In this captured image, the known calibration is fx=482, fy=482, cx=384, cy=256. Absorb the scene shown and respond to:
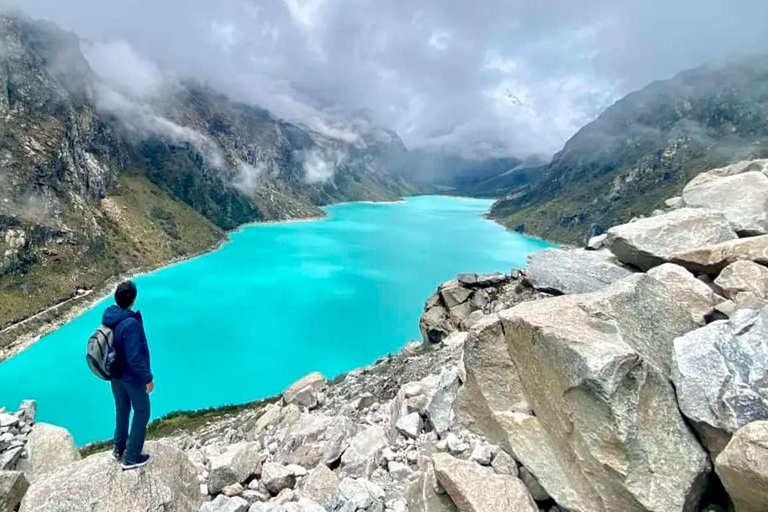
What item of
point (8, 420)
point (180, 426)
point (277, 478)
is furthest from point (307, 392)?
point (180, 426)

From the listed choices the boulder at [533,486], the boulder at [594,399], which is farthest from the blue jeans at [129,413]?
the boulder at [533,486]

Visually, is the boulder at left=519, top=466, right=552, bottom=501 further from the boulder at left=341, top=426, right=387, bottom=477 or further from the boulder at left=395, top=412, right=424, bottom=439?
the boulder at left=341, top=426, right=387, bottom=477

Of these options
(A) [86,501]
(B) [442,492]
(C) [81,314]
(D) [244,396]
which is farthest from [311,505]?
(C) [81,314]

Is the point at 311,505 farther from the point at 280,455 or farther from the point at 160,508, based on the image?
the point at 280,455

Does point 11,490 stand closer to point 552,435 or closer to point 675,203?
point 552,435

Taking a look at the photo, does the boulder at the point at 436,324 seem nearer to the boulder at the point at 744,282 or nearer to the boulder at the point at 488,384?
the boulder at the point at 488,384

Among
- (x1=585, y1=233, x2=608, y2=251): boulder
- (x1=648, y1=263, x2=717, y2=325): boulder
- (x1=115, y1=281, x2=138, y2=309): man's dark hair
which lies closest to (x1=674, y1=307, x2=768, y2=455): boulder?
(x1=648, y1=263, x2=717, y2=325): boulder
